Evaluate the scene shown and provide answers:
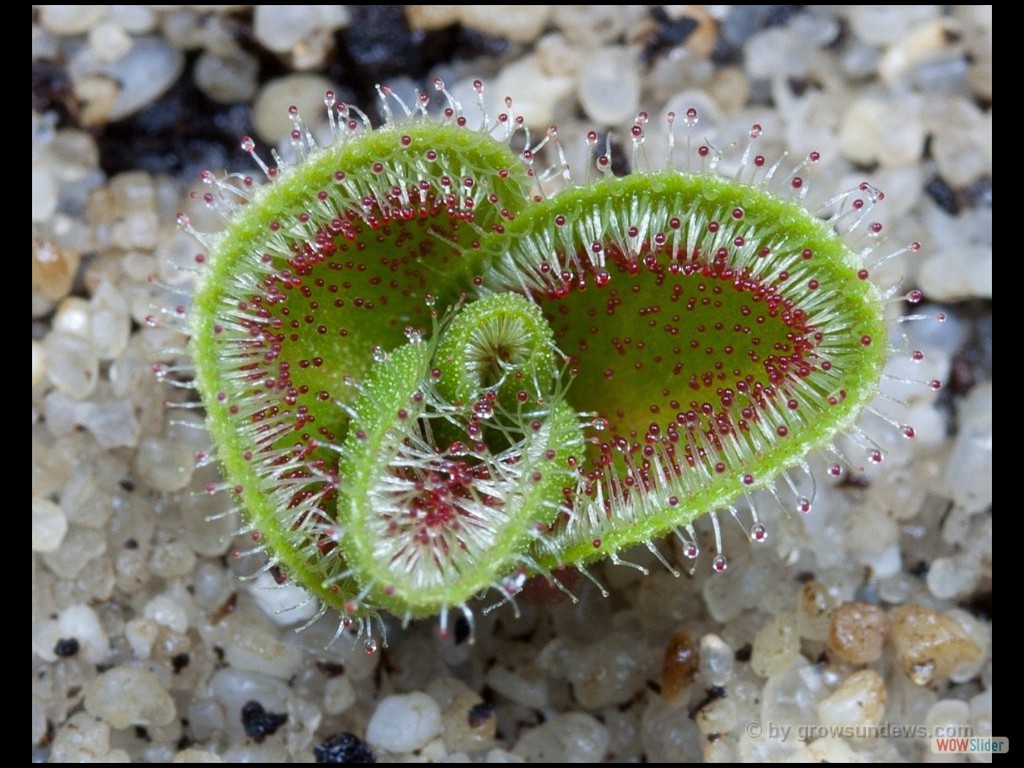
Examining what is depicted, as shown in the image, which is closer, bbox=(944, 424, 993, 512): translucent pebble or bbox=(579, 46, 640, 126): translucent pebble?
bbox=(944, 424, 993, 512): translucent pebble

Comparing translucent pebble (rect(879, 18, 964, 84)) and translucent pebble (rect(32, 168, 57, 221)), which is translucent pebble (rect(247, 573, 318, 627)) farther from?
translucent pebble (rect(879, 18, 964, 84))

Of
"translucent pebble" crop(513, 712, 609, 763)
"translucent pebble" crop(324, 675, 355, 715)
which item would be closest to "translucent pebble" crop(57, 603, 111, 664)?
"translucent pebble" crop(324, 675, 355, 715)

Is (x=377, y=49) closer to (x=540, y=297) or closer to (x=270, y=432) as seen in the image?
(x=540, y=297)

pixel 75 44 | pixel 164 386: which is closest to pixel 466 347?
pixel 164 386

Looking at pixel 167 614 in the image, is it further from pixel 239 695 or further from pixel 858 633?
pixel 858 633

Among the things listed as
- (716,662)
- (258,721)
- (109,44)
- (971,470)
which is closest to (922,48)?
(971,470)
